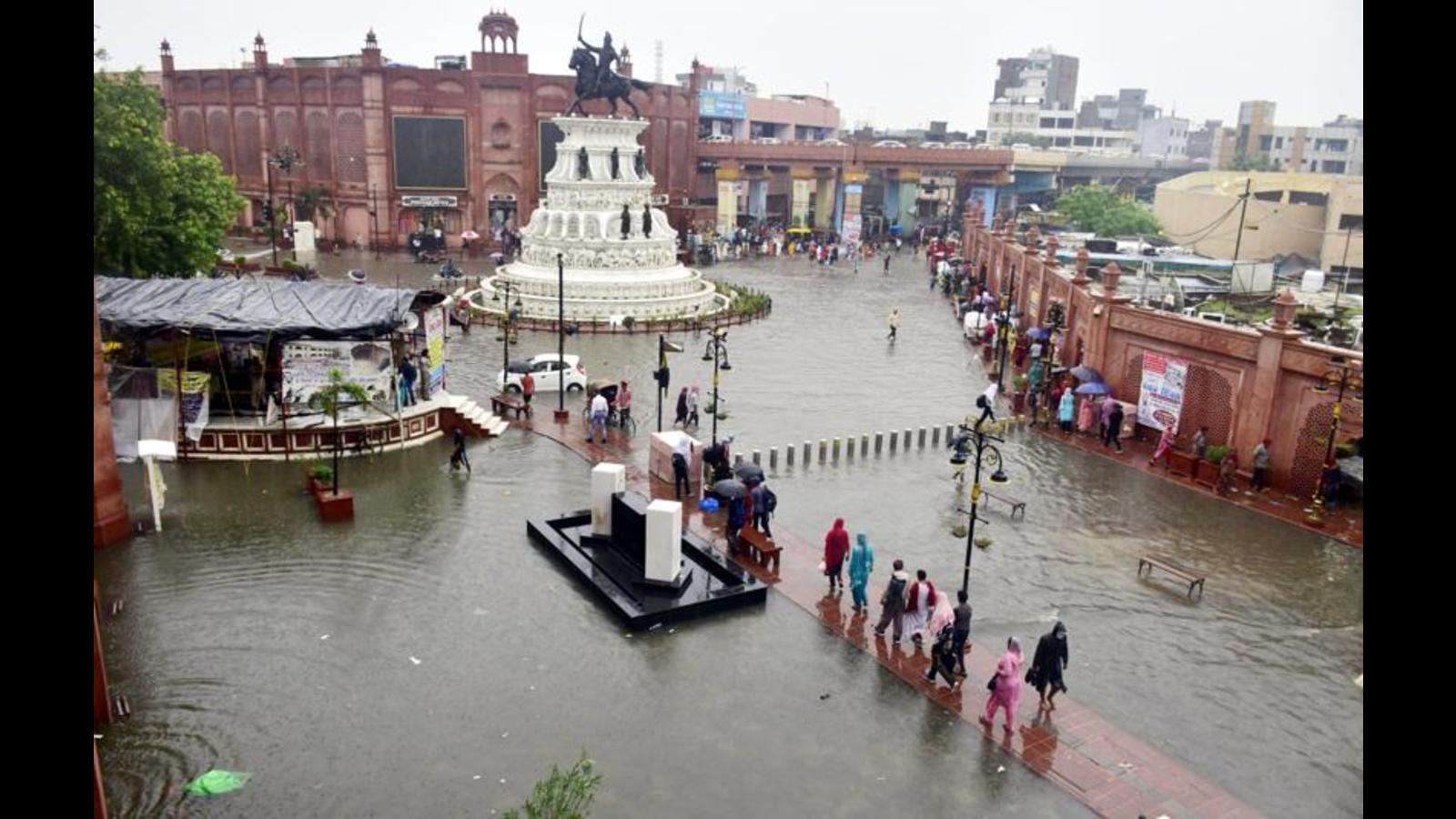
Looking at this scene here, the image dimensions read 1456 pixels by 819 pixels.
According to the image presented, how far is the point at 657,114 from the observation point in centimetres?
6812

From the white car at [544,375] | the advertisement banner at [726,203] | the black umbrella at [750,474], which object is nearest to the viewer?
the black umbrella at [750,474]

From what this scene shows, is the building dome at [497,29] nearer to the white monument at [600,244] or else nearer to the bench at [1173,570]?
the white monument at [600,244]

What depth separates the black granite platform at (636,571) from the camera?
51.0 ft

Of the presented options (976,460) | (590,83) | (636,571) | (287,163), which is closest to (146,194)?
(590,83)

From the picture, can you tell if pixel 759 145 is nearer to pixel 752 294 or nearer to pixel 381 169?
pixel 381 169

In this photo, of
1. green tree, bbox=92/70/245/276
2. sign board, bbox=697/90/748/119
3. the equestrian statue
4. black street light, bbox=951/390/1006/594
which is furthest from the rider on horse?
sign board, bbox=697/90/748/119

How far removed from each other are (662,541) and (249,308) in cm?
1292

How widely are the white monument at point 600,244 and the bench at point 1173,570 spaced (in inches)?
1018

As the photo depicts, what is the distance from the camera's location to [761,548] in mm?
17406

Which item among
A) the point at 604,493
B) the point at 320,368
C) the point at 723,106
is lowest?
the point at 604,493

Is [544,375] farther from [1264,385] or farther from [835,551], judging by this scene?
[1264,385]

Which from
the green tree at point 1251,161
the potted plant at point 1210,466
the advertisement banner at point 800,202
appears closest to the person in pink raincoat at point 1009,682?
the potted plant at point 1210,466
